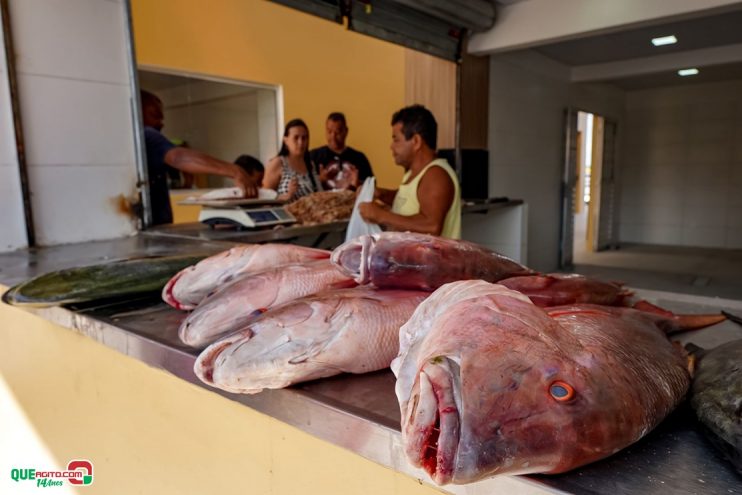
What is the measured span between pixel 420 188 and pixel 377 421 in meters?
2.11

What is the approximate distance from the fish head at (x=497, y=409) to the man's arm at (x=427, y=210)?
2.07 m

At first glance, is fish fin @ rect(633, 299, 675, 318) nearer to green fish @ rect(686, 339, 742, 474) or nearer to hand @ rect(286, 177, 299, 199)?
green fish @ rect(686, 339, 742, 474)

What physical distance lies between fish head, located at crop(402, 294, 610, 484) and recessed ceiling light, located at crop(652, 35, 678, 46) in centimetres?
668

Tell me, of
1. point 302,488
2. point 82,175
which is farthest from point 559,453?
point 82,175

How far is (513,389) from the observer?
54cm

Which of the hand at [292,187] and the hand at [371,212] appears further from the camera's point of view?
the hand at [292,187]

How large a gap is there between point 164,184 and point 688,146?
991 cm

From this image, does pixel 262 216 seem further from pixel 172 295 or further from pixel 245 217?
pixel 172 295

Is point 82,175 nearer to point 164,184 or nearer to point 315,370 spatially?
point 164,184

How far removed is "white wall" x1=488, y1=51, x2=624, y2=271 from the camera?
20.0 ft

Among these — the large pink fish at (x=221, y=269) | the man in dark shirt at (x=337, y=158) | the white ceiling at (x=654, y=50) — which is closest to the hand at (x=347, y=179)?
the man in dark shirt at (x=337, y=158)

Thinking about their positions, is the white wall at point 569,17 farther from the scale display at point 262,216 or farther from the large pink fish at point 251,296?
the large pink fish at point 251,296

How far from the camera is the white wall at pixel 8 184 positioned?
94.1 inches

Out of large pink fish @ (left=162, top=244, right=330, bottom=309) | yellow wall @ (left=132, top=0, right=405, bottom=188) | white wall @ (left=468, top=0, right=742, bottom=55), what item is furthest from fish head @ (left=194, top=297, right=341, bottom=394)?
yellow wall @ (left=132, top=0, right=405, bottom=188)
